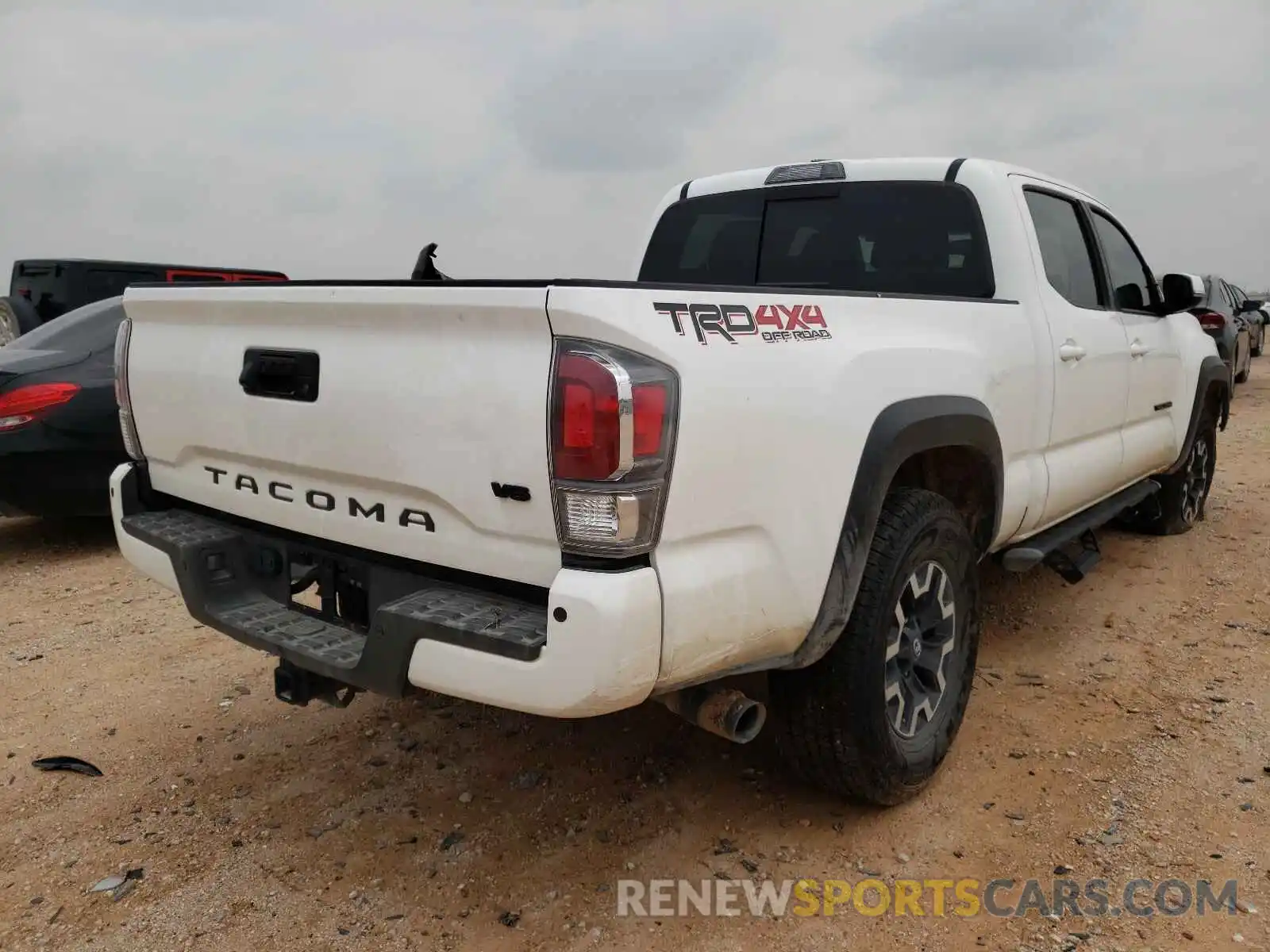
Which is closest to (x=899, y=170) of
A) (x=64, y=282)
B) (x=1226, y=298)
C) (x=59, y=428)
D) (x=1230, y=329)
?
(x=59, y=428)

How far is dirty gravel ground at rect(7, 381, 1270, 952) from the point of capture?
240 centimetres

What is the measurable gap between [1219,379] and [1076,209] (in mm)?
2131

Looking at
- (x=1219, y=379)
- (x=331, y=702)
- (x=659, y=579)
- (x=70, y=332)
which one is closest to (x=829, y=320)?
(x=659, y=579)

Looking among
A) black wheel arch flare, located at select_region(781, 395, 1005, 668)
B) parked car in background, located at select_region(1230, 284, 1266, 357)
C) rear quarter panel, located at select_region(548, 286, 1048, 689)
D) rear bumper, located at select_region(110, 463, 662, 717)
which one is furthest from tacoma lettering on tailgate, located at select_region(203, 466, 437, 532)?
parked car in background, located at select_region(1230, 284, 1266, 357)

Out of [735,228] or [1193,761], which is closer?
[1193,761]

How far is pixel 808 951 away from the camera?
2.29 metres

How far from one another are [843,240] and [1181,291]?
196 cm

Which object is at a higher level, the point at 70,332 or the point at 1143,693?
the point at 70,332

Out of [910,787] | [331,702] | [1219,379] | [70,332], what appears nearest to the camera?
[331,702]

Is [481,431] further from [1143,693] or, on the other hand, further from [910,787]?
[1143,693]

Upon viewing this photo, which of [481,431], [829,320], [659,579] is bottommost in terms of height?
[659,579]

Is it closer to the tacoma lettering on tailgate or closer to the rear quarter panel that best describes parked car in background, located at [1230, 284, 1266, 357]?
the rear quarter panel

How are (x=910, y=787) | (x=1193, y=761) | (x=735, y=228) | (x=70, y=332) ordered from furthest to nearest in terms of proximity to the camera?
(x=70, y=332) → (x=735, y=228) → (x=1193, y=761) → (x=910, y=787)

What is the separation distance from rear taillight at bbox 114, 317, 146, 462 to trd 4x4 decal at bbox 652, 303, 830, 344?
1960 mm
